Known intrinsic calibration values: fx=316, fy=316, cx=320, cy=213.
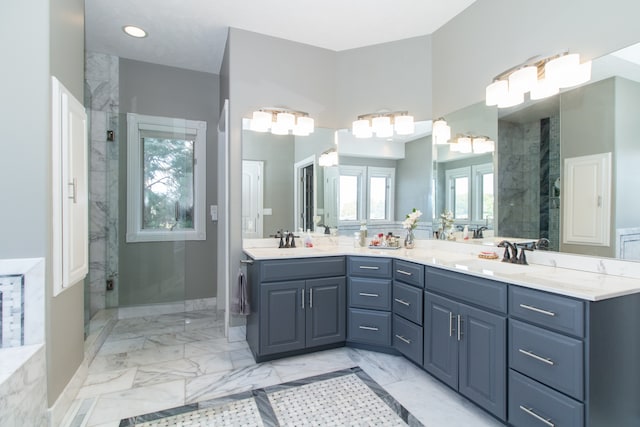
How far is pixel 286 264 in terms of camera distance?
245 centimetres

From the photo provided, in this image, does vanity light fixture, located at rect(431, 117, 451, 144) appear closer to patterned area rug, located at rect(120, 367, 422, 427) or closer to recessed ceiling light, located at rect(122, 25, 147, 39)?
patterned area rug, located at rect(120, 367, 422, 427)

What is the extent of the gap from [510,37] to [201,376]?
3.33m

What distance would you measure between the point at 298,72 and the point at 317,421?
2906 millimetres

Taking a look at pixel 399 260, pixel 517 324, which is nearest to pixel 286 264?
pixel 399 260

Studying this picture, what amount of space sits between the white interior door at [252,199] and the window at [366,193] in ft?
2.62

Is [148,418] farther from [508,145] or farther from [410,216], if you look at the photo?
[508,145]

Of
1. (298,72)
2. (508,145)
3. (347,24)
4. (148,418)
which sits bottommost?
(148,418)

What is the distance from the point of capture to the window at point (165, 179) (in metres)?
3.45

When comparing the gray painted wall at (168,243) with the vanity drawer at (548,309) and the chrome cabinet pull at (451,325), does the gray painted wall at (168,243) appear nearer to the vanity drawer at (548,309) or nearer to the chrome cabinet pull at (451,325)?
the chrome cabinet pull at (451,325)

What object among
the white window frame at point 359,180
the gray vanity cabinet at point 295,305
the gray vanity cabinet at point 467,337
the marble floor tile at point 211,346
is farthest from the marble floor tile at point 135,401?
the white window frame at point 359,180

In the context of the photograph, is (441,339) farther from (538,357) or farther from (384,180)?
(384,180)

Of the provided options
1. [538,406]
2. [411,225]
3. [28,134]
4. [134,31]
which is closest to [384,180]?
[411,225]

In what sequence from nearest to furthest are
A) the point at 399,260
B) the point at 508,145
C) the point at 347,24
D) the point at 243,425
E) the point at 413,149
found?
the point at 243,425, the point at 508,145, the point at 399,260, the point at 347,24, the point at 413,149

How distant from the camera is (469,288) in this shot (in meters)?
1.85
